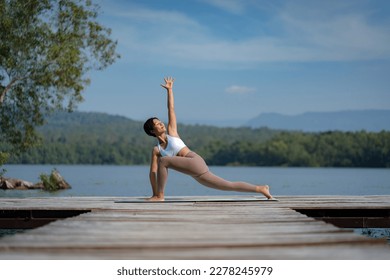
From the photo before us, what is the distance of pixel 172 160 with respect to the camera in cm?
877

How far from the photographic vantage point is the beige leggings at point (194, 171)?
875cm

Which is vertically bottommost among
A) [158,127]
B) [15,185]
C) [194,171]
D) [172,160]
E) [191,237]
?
[15,185]

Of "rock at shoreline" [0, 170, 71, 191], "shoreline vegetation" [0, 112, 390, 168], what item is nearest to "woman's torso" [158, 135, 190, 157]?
"rock at shoreline" [0, 170, 71, 191]

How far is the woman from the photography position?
8.77m

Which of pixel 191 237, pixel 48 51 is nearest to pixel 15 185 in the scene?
pixel 48 51

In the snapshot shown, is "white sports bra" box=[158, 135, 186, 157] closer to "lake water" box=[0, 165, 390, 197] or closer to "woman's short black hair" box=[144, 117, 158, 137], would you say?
"woman's short black hair" box=[144, 117, 158, 137]

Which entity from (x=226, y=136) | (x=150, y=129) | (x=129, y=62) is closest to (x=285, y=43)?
(x=129, y=62)

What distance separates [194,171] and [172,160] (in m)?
0.34

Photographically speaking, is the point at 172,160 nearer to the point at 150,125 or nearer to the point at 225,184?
the point at 150,125

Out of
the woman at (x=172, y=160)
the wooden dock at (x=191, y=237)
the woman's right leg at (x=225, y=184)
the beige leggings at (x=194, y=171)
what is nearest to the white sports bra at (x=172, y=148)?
the woman at (x=172, y=160)

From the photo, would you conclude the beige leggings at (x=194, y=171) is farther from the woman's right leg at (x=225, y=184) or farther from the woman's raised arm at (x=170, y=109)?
the woman's raised arm at (x=170, y=109)

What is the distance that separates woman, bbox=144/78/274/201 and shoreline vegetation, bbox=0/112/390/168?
2777 inches

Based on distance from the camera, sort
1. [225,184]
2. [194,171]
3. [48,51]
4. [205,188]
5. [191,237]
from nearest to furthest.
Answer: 1. [191,237]
2. [225,184]
3. [194,171]
4. [48,51]
5. [205,188]

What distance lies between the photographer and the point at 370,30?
158000 millimetres
